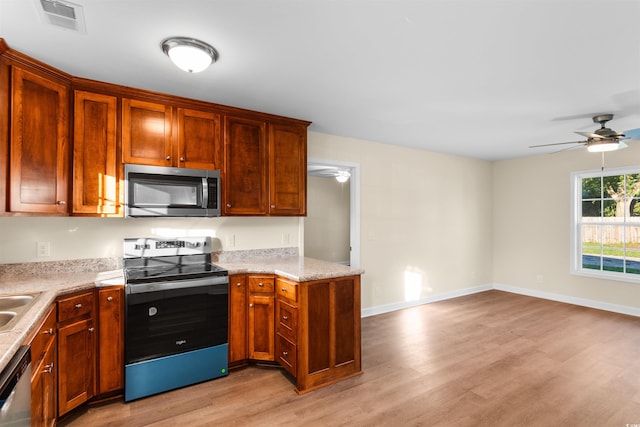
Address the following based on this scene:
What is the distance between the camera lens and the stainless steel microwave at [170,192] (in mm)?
2707

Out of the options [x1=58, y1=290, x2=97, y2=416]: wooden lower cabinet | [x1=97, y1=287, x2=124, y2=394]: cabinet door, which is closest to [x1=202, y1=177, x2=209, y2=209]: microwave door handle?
[x1=97, y1=287, x2=124, y2=394]: cabinet door

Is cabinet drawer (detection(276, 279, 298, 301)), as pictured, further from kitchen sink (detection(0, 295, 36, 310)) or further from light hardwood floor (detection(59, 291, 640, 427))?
kitchen sink (detection(0, 295, 36, 310))

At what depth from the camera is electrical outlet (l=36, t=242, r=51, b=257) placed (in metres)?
2.64

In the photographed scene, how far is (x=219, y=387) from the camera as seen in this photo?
2.68m

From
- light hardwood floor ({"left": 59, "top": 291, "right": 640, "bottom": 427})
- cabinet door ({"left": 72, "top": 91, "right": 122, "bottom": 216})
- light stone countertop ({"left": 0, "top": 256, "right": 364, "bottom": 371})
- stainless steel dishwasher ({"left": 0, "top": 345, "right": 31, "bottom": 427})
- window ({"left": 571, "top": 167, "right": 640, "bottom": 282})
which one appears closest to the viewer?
stainless steel dishwasher ({"left": 0, "top": 345, "right": 31, "bottom": 427})

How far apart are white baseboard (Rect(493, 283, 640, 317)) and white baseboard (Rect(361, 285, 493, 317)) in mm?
389

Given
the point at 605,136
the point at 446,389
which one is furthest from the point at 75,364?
the point at 605,136

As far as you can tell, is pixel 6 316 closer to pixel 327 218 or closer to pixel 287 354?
pixel 287 354

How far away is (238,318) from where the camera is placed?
2924 mm

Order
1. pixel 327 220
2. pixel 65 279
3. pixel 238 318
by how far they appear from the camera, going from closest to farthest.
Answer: pixel 65 279 → pixel 238 318 → pixel 327 220

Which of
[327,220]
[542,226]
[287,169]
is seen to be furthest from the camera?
[327,220]

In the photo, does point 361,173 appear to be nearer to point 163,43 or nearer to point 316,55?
point 316,55

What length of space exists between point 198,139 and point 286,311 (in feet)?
5.90

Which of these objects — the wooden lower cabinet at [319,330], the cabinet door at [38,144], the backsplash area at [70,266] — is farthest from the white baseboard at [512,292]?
the cabinet door at [38,144]
